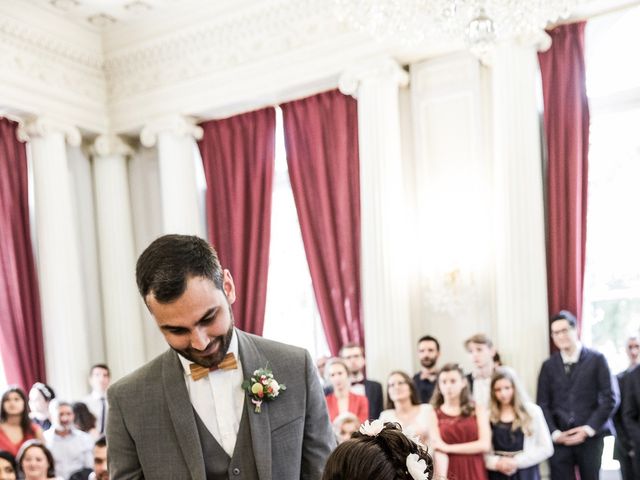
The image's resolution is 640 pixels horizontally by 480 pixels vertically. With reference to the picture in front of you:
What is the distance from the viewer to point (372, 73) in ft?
26.6

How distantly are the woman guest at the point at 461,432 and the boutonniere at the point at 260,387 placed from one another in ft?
12.7

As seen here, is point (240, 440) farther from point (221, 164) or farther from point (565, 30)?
point (221, 164)

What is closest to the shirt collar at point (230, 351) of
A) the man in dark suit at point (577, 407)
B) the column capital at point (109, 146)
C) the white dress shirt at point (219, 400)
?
the white dress shirt at point (219, 400)

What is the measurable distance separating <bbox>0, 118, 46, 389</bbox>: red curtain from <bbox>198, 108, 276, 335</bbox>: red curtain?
2.00 metres

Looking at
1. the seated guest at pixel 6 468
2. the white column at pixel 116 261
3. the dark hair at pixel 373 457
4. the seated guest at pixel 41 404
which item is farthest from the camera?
the white column at pixel 116 261

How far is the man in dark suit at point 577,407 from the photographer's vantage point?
6.30 m

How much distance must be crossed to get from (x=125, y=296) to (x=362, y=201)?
129 inches

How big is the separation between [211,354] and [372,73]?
615 cm

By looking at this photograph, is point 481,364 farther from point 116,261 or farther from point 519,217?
point 116,261

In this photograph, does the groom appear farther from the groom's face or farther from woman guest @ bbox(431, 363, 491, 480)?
woman guest @ bbox(431, 363, 491, 480)

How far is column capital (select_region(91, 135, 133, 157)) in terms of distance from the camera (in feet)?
32.1

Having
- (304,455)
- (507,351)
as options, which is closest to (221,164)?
(507,351)

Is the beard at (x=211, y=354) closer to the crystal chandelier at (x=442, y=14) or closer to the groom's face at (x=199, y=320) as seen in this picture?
the groom's face at (x=199, y=320)

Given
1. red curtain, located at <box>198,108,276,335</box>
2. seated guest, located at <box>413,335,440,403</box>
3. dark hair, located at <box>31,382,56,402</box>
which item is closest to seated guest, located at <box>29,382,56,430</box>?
dark hair, located at <box>31,382,56,402</box>
